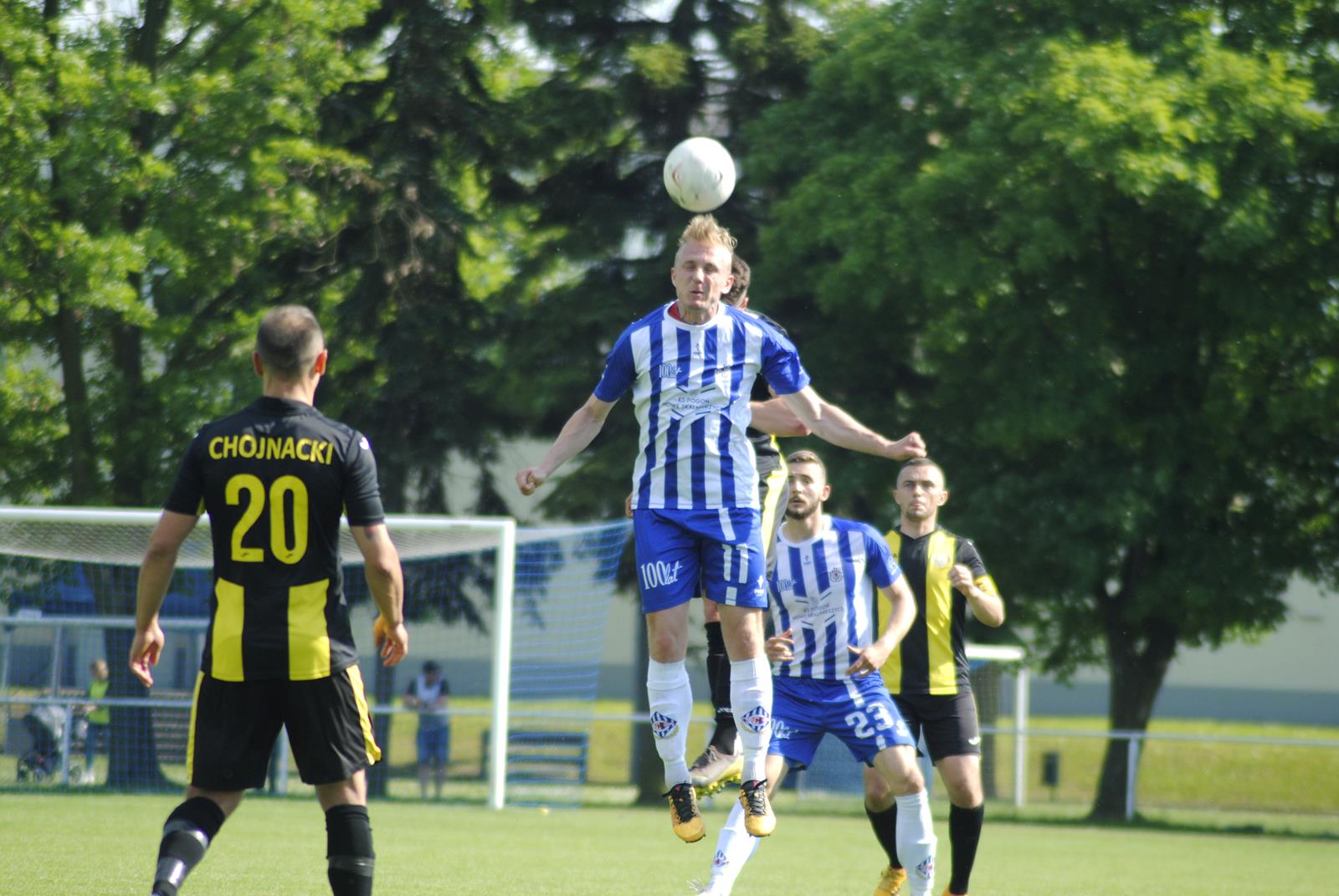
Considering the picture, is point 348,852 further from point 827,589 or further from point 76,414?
point 76,414

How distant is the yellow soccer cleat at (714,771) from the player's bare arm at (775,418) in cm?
152

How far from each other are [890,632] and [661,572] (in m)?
1.70

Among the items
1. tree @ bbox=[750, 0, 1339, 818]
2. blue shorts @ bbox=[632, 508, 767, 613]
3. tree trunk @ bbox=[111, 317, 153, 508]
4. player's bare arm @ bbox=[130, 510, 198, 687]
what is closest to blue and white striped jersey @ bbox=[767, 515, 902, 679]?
blue shorts @ bbox=[632, 508, 767, 613]

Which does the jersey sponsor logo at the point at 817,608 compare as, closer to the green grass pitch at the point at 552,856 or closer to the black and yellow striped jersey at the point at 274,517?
the green grass pitch at the point at 552,856

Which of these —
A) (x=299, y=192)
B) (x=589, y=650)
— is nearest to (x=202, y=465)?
(x=589, y=650)

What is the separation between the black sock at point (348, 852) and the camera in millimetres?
5539

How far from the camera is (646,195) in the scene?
24250 millimetres

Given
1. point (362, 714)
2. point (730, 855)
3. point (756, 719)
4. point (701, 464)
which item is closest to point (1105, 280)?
point (730, 855)

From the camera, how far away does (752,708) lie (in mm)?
6840

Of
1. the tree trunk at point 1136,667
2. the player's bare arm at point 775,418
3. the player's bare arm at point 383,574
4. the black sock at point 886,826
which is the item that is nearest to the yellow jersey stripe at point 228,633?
the player's bare arm at point 383,574

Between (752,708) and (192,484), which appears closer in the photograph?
(192,484)

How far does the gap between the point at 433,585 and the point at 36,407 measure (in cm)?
641

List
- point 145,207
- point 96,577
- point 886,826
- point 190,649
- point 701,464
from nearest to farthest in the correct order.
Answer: point 701,464 < point 886,826 < point 96,577 < point 190,649 < point 145,207

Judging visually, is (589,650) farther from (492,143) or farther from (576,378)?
(492,143)
